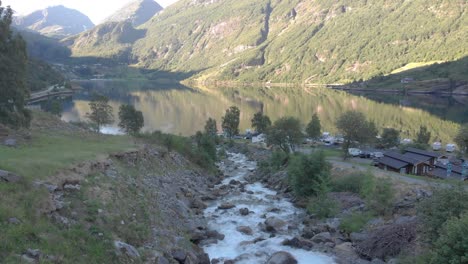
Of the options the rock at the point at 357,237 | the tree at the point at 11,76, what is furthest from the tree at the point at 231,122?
the rock at the point at 357,237

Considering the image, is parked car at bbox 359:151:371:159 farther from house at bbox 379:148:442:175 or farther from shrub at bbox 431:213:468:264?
shrub at bbox 431:213:468:264

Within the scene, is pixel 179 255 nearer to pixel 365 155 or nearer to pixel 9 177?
pixel 9 177

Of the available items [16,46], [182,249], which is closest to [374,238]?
[182,249]

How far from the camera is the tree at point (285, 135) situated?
7400 centimetres

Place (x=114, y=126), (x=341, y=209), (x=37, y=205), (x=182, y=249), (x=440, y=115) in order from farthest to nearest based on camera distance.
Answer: (x=440, y=115) < (x=114, y=126) < (x=341, y=209) < (x=182, y=249) < (x=37, y=205)

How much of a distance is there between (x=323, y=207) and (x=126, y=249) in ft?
71.6

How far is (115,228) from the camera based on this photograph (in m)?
22.7

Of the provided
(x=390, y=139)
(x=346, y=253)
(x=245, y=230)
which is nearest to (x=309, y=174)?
(x=245, y=230)

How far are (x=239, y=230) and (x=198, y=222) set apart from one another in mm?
3797

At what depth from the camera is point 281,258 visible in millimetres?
25703

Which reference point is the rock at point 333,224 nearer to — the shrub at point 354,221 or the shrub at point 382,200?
the shrub at point 354,221

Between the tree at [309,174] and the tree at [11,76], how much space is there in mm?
30649

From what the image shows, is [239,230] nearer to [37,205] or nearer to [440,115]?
[37,205]

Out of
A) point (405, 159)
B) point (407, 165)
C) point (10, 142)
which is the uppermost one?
point (10, 142)
